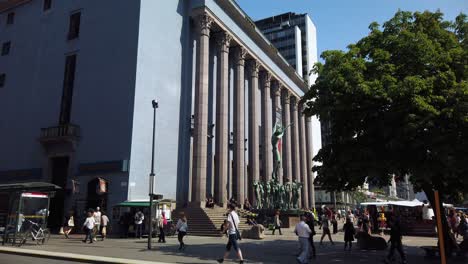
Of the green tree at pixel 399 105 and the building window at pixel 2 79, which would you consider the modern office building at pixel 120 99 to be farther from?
the green tree at pixel 399 105

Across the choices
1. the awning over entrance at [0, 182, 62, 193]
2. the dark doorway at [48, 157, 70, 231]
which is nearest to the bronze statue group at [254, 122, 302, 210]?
the dark doorway at [48, 157, 70, 231]

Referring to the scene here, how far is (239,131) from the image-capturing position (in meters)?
41.5

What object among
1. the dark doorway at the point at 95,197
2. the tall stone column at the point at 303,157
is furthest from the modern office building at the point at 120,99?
the tall stone column at the point at 303,157

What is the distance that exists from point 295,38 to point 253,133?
5670 centimetres

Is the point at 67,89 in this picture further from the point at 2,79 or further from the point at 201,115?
the point at 201,115

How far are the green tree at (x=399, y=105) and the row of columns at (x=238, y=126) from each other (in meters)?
18.2

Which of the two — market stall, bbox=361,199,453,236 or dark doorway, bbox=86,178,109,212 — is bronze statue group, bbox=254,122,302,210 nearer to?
market stall, bbox=361,199,453,236

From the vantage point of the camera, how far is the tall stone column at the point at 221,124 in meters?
36.6

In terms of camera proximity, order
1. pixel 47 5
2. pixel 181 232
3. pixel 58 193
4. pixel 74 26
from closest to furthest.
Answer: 1. pixel 181 232
2. pixel 58 193
3. pixel 74 26
4. pixel 47 5

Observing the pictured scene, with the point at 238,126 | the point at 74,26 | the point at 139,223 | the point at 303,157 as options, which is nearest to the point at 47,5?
the point at 74,26

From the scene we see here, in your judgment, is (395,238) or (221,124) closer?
(395,238)

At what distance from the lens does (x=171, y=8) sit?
36750 millimetres

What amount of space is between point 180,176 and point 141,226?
10224 mm

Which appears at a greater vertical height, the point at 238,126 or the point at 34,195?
the point at 238,126
